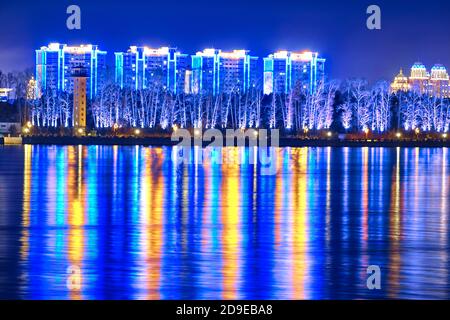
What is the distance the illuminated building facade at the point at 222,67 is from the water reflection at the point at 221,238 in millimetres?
58919

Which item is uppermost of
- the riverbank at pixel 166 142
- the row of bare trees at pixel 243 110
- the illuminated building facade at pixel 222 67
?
the illuminated building facade at pixel 222 67

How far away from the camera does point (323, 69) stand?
294 ft

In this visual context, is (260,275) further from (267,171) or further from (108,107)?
(108,107)

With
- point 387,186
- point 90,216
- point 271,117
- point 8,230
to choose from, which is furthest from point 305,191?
point 271,117

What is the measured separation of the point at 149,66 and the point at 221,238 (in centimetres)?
7452

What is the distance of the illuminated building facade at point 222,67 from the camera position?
3155 inches

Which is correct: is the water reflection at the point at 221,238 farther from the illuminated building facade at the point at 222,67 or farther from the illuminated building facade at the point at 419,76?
the illuminated building facade at the point at 419,76

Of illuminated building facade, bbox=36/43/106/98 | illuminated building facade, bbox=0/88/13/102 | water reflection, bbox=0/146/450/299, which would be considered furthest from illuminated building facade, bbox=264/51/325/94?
Answer: water reflection, bbox=0/146/450/299

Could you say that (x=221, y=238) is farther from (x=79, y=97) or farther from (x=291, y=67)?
(x=291, y=67)

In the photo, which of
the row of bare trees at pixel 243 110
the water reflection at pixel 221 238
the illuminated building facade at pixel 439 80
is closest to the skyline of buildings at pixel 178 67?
the row of bare trees at pixel 243 110

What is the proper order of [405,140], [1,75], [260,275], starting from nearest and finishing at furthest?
1. [260,275]
2. [405,140]
3. [1,75]

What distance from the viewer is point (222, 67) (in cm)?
8538

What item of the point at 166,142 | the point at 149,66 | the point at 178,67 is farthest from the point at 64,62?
the point at 166,142

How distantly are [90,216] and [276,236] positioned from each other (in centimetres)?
320
